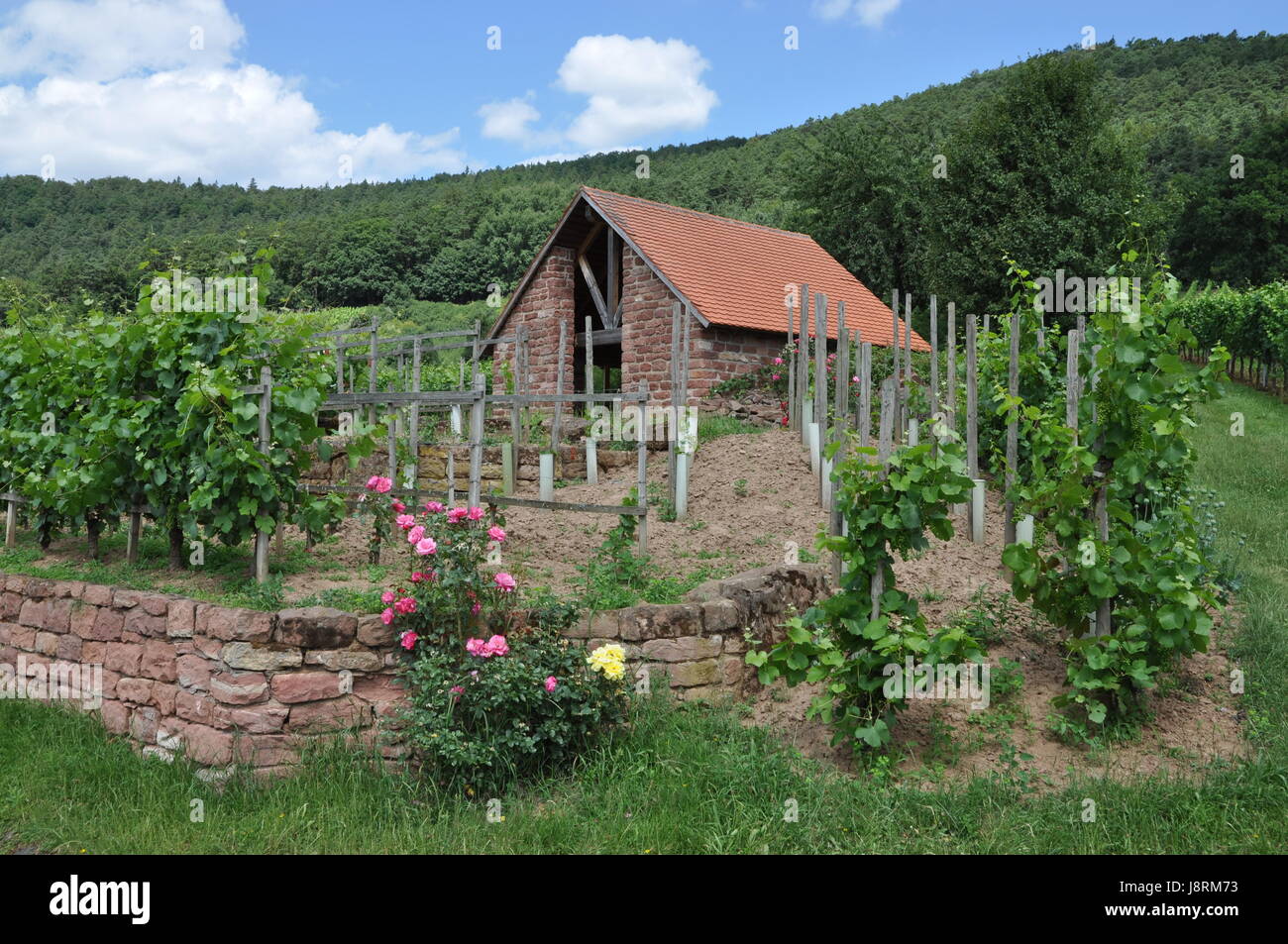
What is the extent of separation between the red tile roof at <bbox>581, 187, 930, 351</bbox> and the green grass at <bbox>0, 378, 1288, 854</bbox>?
10018 millimetres

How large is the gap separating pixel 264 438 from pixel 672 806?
3.56 meters

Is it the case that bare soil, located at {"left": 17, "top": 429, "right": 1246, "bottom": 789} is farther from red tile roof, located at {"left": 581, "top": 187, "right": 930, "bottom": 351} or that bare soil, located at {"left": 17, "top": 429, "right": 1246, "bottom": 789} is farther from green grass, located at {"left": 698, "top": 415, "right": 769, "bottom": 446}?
red tile roof, located at {"left": 581, "top": 187, "right": 930, "bottom": 351}

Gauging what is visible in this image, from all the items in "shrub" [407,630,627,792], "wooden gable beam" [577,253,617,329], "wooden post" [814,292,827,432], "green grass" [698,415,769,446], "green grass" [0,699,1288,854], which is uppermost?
"wooden gable beam" [577,253,617,329]

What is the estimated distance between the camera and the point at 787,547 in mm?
7473

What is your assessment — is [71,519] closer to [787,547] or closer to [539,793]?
[539,793]

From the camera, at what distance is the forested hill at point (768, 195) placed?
91.9 ft

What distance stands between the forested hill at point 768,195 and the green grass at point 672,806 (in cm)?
1753

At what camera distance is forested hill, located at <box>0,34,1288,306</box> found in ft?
91.9

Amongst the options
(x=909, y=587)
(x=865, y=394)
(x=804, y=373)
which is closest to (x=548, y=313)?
(x=804, y=373)

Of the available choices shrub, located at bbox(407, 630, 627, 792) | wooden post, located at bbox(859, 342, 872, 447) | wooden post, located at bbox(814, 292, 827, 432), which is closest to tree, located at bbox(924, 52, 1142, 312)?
wooden post, located at bbox(859, 342, 872, 447)

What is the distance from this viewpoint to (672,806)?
14.7 feet

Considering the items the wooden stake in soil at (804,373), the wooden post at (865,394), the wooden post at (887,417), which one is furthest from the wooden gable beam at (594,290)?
the wooden post at (887,417)

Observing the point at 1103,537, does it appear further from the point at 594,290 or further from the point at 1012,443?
the point at 594,290

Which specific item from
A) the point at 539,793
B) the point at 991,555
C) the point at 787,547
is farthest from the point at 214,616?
the point at 991,555
